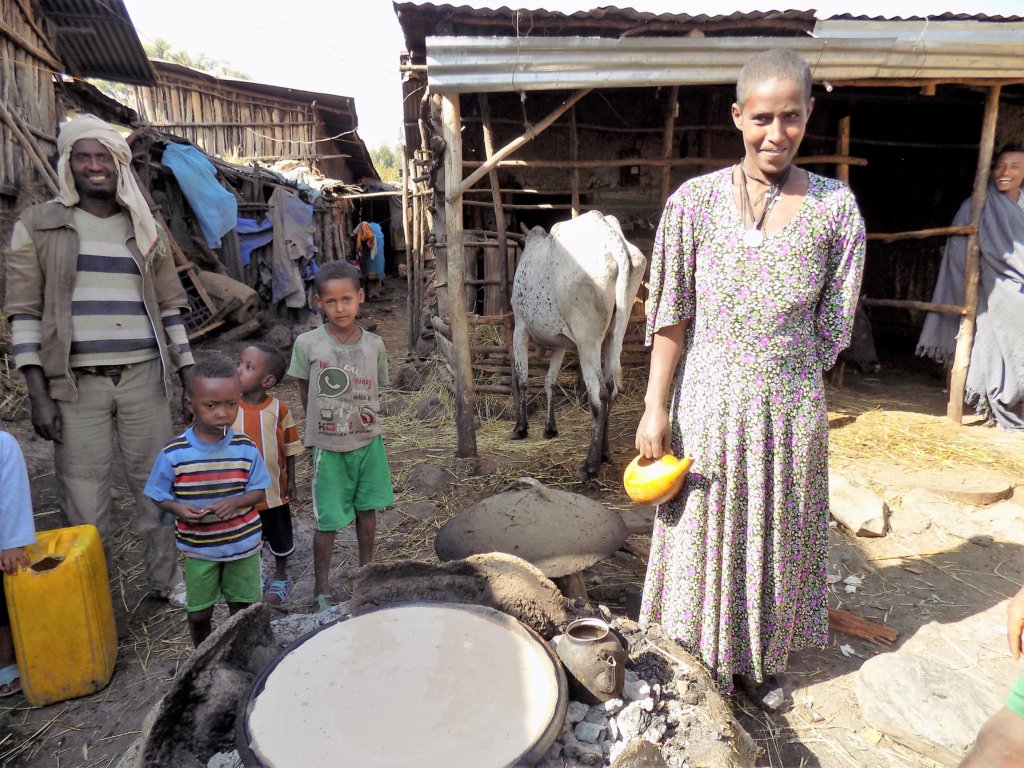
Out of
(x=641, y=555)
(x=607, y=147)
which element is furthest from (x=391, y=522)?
(x=607, y=147)

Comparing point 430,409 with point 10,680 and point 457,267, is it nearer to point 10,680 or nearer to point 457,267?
point 457,267

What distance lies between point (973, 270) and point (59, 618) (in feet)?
20.5

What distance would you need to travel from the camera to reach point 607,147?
6.55 meters

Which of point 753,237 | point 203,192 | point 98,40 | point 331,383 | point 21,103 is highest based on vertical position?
point 98,40

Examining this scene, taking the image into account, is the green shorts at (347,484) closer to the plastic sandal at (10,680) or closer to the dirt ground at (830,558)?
the dirt ground at (830,558)

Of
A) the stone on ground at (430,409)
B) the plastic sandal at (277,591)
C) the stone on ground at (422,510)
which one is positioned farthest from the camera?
the stone on ground at (430,409)

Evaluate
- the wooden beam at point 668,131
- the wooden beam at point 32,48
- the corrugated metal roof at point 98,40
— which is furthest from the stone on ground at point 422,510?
the corrugated metal roof at point 98,40

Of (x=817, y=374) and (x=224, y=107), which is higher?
(x=224, y=107)

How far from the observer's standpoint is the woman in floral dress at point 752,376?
1772 mm

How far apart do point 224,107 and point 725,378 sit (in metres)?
15.3

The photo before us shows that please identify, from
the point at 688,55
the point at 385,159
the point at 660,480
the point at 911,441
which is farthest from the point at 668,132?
the point at 385,159

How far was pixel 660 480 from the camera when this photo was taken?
75.4 inches

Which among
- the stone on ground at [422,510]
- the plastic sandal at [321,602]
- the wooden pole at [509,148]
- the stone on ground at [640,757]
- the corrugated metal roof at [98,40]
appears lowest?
the stone on ground at [422,510]

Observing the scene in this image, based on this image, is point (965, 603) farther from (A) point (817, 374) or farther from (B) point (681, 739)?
(B) point (681, 739)
